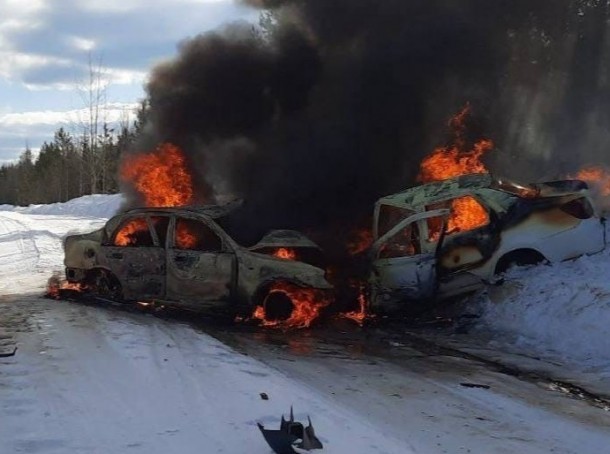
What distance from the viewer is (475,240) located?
957cm

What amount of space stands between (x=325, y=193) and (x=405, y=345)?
545cm

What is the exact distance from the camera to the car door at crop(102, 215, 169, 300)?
9.74 m

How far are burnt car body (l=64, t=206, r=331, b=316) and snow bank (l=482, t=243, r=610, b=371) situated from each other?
8.09ft

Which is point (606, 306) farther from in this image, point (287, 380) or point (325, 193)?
point (325, 193)

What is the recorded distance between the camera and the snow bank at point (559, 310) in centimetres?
797

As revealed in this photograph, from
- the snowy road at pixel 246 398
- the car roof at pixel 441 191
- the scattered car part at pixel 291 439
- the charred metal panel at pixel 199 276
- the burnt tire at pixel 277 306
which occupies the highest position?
the car roof at pixel 441 191

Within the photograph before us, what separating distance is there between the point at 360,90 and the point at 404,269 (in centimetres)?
631

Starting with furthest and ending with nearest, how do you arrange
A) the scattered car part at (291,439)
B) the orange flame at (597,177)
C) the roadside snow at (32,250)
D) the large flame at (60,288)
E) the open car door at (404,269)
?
the orange flame at (597,177) → the roadside snow at (32,250) → the large flame at (60,288) → the open car door at (404,269) → the scattered car part at (291,439)

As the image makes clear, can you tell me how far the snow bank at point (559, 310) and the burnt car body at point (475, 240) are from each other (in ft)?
0.92

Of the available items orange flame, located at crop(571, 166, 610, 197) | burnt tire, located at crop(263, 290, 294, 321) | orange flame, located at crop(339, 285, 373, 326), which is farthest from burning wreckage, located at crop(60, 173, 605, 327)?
orange flame, located at crop(571, 166, 610, 197)

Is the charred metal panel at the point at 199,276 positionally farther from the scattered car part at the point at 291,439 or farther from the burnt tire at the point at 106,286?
the scattered car part at the point at 291,439

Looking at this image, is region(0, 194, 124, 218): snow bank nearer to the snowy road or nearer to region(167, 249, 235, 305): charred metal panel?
region(167, 249, 235, 305): charred metal panel

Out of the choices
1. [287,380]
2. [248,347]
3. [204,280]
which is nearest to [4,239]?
[204,280]

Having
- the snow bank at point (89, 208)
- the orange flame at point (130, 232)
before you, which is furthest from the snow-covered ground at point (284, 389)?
the snow bank at point (89, 208)
